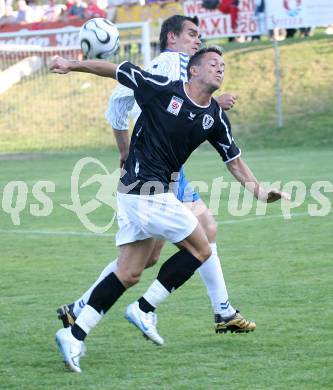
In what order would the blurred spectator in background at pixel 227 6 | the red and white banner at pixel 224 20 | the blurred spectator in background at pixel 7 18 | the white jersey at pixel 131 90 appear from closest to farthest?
the white jersey at pixel 131 90 → the red and white banner at pixel 224 20 → the blurred spectator in background at pixel 227 6 → the blurred spectator in background at pixel 7 18

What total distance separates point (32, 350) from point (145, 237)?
1041mm

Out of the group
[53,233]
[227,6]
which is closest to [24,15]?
[227,6]

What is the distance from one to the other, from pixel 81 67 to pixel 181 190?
51.5 inches

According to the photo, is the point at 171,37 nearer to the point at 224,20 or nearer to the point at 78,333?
the point at 78,333

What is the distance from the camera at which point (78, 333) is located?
617cm

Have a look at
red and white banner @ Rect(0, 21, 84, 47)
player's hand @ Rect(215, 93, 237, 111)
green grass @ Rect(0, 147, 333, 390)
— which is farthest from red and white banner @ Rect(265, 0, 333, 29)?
player's hand @ Rect(215, 93, 237, 111)

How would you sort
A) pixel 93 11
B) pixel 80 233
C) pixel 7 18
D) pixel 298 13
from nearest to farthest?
pixel 80 233
pixel 298 13
pixel 93 11
pixel 7 18

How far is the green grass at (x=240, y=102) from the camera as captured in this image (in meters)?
26.0

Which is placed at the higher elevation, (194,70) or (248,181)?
(194,70)

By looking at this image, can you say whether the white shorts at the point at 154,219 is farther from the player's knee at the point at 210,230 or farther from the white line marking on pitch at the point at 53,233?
the white line marking on pitch at the point at 53,233

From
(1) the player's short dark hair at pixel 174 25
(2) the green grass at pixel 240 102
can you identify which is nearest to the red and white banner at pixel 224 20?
(2) the green grass at pixel 240 102

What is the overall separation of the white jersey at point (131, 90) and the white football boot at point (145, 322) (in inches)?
56.6

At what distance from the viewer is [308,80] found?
90.0 feet

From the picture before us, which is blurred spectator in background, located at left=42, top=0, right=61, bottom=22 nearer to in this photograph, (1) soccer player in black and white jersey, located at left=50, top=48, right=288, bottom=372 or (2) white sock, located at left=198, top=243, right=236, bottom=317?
(2) white sock, located at left=198, top=243, right=236, bottom=317
